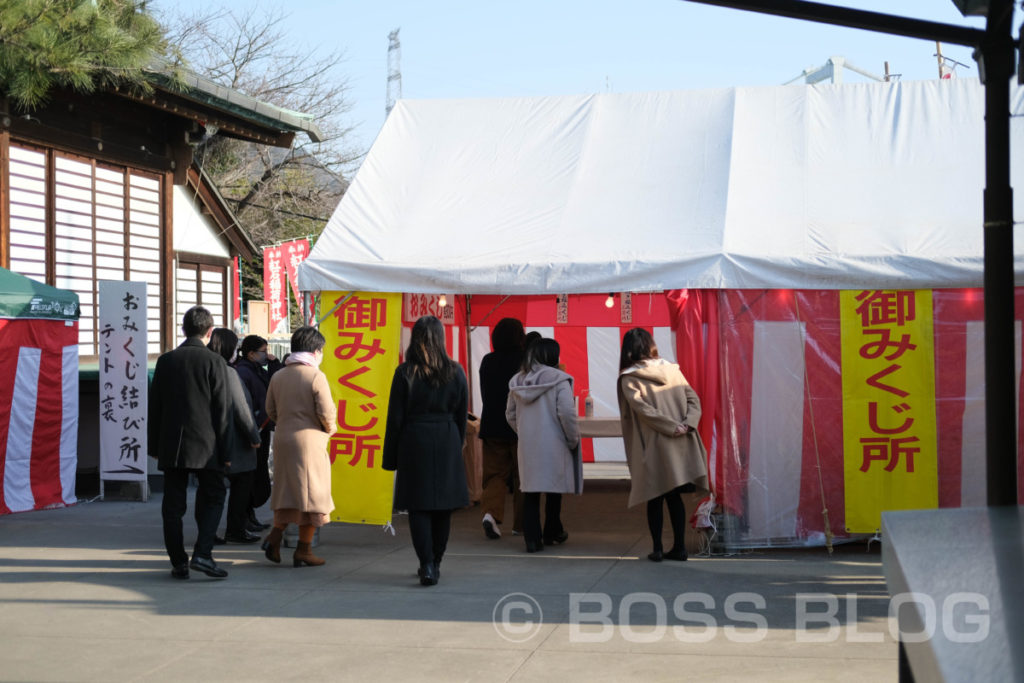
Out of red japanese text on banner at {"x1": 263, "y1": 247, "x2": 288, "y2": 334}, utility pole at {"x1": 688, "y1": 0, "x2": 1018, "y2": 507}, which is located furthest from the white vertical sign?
red japanese text on banner at {"x1": 263, "y1": 247, "x2": 288, "y2": 334}

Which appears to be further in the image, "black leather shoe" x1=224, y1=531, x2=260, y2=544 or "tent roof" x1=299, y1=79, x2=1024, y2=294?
"black leather shoe" x1=224, y1=531, x2=260, y2=544

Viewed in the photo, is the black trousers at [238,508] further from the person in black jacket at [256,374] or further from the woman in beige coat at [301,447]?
the woman in beige coat at [301,447]

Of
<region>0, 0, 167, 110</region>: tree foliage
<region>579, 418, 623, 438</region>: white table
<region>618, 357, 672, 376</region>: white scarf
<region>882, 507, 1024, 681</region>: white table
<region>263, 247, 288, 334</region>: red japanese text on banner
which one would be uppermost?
<region>0, 0, 167, 110</region>: tree foliage

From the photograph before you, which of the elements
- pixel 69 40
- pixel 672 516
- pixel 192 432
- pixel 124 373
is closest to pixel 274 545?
pixel 192 432

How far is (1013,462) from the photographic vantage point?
15.4 ft

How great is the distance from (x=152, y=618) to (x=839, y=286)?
492 centimetres

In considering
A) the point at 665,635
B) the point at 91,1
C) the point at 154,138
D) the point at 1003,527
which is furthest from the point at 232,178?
the point at 1003,527

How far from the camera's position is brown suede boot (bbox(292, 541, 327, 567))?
708 cm

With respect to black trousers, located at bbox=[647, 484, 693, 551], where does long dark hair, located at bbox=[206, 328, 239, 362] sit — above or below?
above

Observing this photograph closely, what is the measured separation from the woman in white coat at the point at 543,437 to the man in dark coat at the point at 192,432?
2196mm

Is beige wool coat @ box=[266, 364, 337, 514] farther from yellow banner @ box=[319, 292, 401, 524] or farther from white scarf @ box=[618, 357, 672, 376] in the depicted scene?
white scarf @ box=[618, 357, 672, 376]

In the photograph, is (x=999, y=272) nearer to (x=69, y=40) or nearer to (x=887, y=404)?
(x=887, y=404)

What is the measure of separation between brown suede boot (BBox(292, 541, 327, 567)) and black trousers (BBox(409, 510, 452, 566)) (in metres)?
1.01

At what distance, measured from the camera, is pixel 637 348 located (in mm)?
7297
